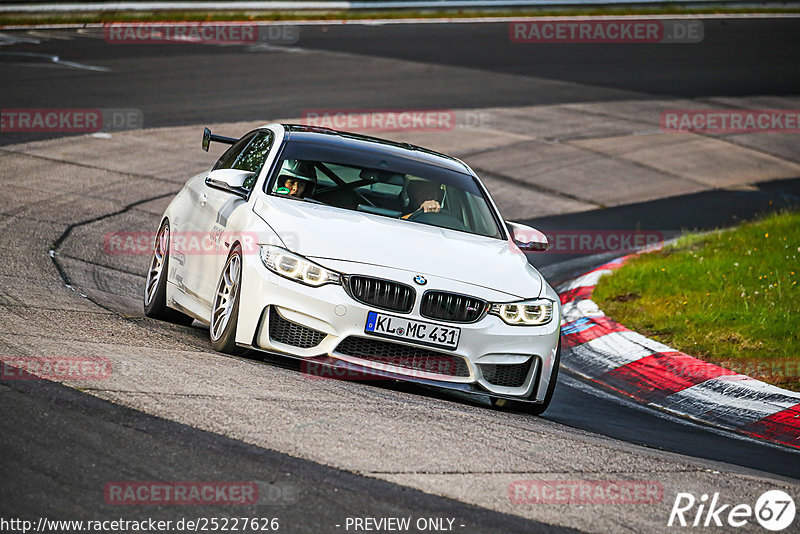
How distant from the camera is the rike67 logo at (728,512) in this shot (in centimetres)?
502

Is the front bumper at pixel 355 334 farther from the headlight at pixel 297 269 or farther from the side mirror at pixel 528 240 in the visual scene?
the side mirror at pixel 528 240

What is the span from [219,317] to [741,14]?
32.4 m

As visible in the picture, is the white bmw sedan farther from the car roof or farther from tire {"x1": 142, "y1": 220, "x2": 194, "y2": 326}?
tire {"x1": 142, "y1": 220, "x2": 194, "y2": 326}

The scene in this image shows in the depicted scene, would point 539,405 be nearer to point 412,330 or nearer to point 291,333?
point 412,330

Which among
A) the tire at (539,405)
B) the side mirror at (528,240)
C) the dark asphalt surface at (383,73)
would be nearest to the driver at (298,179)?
the side mirror at (528,240)

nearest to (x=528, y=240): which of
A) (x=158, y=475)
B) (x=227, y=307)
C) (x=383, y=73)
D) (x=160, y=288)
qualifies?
(x=227, y=307)

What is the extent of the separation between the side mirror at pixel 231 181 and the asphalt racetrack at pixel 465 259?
3.56ft

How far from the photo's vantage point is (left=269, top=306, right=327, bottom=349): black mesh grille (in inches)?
264

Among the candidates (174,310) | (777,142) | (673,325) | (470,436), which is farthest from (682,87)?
(470,436)

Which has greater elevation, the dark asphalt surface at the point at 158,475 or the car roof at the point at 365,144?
the car roof at the point at 365,144

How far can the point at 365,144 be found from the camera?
851 centimetres

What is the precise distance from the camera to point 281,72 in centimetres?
2325

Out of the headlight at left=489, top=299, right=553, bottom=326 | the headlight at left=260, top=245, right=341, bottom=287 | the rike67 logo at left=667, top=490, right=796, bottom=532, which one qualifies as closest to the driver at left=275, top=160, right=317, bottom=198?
the headlight at left=260, top=245, right=341, bottom=287

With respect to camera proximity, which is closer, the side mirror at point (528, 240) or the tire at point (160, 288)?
the side mirror at point (528, 240)
